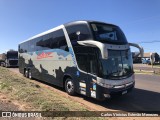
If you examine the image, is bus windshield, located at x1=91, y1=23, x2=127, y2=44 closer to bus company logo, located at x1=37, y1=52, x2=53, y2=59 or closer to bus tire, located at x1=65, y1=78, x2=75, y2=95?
bus tire, located at x1=65, y1=78, x2=75, y2=95

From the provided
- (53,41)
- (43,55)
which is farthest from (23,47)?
(53,41)

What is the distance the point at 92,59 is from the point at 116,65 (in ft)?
3.56

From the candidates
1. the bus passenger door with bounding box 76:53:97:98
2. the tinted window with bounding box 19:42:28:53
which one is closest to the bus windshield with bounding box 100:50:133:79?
the bus passenger door with bounding box 76:53:97:98

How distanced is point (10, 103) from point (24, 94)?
4.07 ft

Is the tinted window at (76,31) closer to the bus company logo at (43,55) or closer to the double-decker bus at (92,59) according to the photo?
the double-decker bus at (92,59)

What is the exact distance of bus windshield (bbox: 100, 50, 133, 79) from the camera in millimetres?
8156

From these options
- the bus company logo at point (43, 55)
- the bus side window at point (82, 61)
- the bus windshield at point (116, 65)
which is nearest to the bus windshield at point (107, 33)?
the bus windshield at point (116, 65)

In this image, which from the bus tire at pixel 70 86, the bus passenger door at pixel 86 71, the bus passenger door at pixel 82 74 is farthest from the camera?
the bus tire at pixel 70 86

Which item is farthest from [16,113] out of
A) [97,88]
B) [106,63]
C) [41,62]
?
[41,62]

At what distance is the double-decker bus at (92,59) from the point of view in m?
8.15

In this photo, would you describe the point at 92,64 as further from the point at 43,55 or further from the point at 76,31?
the point at 43,55

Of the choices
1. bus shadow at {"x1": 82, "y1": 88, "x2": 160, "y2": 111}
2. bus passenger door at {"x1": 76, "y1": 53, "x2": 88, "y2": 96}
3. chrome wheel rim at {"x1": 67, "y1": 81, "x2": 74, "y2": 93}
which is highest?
bus passenger door at {"x1": 76, "y1": 53, "x2": 88, "y2": 96}

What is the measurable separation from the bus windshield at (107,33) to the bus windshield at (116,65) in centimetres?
58

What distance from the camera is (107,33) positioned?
358 inches
